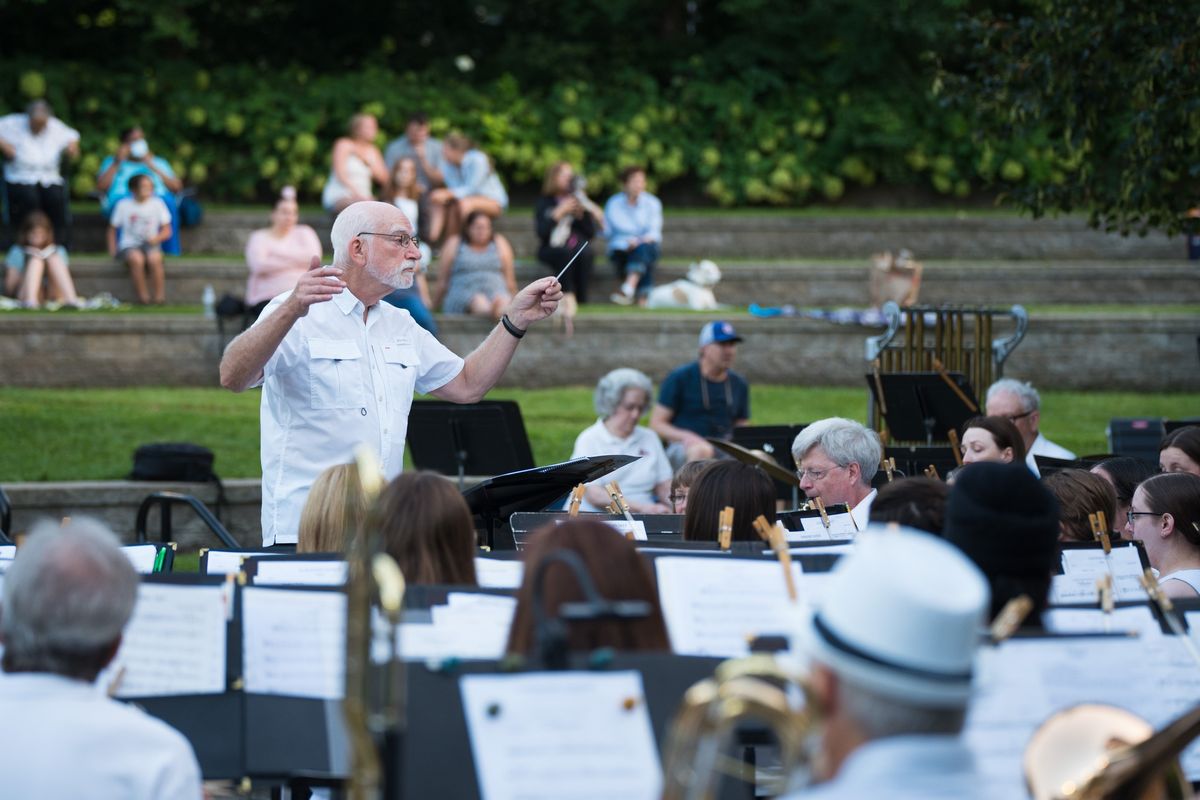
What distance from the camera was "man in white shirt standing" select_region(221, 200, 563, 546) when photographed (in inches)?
234

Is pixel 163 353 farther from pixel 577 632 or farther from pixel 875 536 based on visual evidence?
pixel 875 536

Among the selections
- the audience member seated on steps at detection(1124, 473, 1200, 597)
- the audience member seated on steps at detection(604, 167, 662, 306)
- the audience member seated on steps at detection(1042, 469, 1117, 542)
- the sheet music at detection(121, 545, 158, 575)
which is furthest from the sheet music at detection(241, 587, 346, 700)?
the audience member seated on steps at detection(604, 167, 662, 306)

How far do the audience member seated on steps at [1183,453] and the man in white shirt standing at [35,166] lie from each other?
11.4 m

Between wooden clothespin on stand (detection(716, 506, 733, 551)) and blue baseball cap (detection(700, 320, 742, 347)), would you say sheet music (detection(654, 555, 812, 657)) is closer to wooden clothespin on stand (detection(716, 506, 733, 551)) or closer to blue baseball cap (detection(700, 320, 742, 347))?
wooden clothespin on stand (detection(716, 506, 733, 551))

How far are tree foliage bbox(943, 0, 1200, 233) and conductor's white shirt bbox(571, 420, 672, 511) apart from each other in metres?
3.09

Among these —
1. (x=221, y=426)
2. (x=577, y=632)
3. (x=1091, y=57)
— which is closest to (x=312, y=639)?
(x=577, y=632)

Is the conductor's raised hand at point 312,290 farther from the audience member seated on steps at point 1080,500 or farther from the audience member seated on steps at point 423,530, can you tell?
the audience member seated on steps at point 1080,500

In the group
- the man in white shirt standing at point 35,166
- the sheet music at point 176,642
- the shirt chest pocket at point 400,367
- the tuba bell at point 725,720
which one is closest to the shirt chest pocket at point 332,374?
the shirt chest pocket at point 400,367

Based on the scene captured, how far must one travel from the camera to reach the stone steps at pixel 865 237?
56.8 ft

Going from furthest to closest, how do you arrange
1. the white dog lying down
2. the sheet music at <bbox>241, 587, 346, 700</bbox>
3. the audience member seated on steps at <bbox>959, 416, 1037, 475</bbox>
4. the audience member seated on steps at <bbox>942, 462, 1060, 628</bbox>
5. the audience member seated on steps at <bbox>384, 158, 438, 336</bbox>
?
1. the white dog lying down
2. the audience member seated on steps at <bbox>384, 158, 438, 336</bbox>
3. the audience member seated on steps at <bbox>959, 416, 1037, 475</bbox>
4. the sheet music at <bbox>241, 587, 346, 700</bbox>
5. the audience member seated on steps at <bbox>942, 462, 1060, 628</bbox>

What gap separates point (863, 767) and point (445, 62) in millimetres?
18984

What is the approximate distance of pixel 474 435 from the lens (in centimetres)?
930

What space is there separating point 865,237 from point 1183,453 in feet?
35.0

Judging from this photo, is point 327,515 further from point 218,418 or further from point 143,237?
point 143,237
